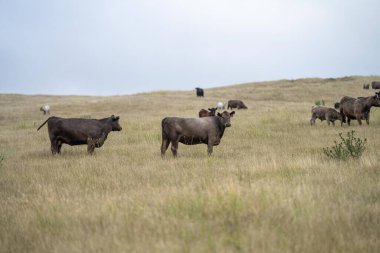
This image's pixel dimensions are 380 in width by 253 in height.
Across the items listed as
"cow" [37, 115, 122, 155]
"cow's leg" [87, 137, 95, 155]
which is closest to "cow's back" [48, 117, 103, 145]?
"cow" [37, 115, 122, 155]

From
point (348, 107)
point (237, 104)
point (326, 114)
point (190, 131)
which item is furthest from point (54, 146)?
point (237, 104)

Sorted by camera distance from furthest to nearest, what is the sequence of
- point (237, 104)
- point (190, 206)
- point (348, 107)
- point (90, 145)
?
1. point (237, 104)
2. point (348, 107)
3. point (90, 145)
4. point (190, 206)

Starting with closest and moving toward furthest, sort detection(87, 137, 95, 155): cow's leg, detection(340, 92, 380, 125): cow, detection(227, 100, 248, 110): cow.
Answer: detection(87, 137, 95, 155): cow's leg, detection(340, 92, 380, 125): cow, detection(227, 100, 248, 110): cow

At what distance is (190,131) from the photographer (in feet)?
40.9


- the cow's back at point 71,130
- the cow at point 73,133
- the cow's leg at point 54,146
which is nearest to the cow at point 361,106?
the cow at point 73,133

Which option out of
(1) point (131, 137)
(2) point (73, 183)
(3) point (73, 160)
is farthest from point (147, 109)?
(2) point (73, 183)

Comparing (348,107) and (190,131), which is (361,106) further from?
(190,131)

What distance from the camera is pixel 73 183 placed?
8.17 m

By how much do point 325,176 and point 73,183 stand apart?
4.92 meters

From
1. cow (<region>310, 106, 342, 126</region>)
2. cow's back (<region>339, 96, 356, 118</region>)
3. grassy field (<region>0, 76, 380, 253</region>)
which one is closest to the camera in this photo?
grassy field (<region>0, 76, 380, 253</region>)

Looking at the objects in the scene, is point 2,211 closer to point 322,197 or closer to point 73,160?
point 322,197

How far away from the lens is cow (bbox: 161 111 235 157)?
12.3 meters

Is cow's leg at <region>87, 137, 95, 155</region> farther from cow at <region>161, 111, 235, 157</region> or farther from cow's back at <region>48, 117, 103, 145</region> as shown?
cow at <region>161, 111, 235, 157</region>

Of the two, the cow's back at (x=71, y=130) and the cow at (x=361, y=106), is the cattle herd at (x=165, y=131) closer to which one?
the cow's back at (x=71, y=130)
